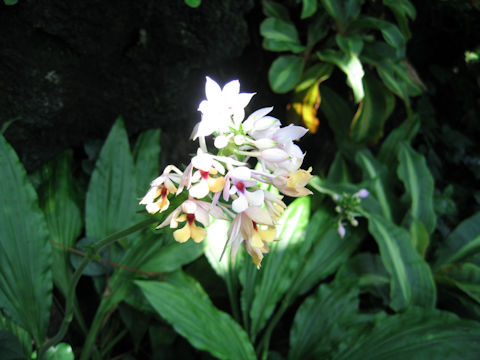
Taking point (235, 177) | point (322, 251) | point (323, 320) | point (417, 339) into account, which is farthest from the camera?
point (322, 251)

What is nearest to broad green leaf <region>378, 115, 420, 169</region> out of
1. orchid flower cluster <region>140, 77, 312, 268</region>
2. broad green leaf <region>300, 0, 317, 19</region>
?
broad green leaf <region>300, 0, 317, 19</region>

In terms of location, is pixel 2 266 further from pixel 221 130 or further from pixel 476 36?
pixel 476 36

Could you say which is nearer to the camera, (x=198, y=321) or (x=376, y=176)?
(x=198, y=321)

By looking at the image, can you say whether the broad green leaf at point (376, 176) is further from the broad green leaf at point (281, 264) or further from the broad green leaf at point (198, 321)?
the broad green leaf at point (198, 321)

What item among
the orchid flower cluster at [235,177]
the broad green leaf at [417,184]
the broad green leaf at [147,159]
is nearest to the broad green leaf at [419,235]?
the broad green leaf at [417,184]

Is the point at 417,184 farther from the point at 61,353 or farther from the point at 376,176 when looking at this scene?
the point at 61,353

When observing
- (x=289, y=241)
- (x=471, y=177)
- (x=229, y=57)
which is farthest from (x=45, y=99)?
(x=471, y=177)

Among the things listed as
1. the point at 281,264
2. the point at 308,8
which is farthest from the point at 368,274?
the point at 308,8

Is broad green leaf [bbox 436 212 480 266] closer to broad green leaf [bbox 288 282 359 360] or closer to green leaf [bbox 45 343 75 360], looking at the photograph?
broad green leaf [bbox 288 282 359 360]
